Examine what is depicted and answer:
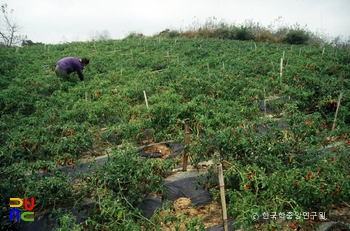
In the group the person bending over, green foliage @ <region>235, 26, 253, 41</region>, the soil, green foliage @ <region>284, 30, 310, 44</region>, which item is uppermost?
green foliage @ <region>235, 26, 253, 41</region>

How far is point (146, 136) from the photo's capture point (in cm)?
536

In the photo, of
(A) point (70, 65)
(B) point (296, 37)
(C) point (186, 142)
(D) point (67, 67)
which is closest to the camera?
(C) point (186, 142)

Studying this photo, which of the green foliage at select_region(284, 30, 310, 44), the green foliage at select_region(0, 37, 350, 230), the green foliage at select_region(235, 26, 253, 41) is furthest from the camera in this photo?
the green foliage at select_region(235, 26, 253, 41)

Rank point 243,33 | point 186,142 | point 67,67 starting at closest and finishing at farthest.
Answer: point 186,142
point 67,67
point 243,33

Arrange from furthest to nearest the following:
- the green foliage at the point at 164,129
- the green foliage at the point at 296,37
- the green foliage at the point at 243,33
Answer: the green foliage at the point at 243,33, the green foliage at the point at 296,37, the green foliage at the point at 164,129

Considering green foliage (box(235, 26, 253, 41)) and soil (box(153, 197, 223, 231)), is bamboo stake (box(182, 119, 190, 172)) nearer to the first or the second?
soil (box(153, 197, 223, 231))

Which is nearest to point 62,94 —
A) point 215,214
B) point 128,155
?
point 128,155

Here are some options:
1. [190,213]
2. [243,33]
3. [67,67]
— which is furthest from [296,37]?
[190,213]

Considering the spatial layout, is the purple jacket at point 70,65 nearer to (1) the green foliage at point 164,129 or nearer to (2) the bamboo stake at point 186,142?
(1) the green foliage at point 164,129

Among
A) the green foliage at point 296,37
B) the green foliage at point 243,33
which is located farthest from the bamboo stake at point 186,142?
the green foliage at point 296,37

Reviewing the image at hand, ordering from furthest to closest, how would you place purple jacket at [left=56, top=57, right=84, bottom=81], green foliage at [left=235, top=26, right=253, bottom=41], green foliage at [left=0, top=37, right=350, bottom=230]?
1. green foliage at [left=235, top=26, right=253, bottom=41]
2. purple jacket at [left=56, top=57, right=84, bottom=81]
3. green foliage at [left=0, top=37, right=350, bottom=230]

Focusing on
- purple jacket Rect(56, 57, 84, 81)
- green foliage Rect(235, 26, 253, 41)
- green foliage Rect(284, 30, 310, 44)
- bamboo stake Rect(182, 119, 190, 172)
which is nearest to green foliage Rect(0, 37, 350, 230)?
bamboo stake Rect(182, 119, 190, 172)

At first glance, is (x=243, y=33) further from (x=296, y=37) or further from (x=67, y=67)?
(x=67, y=67)

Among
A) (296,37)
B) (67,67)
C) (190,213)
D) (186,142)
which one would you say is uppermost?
(296,37)
